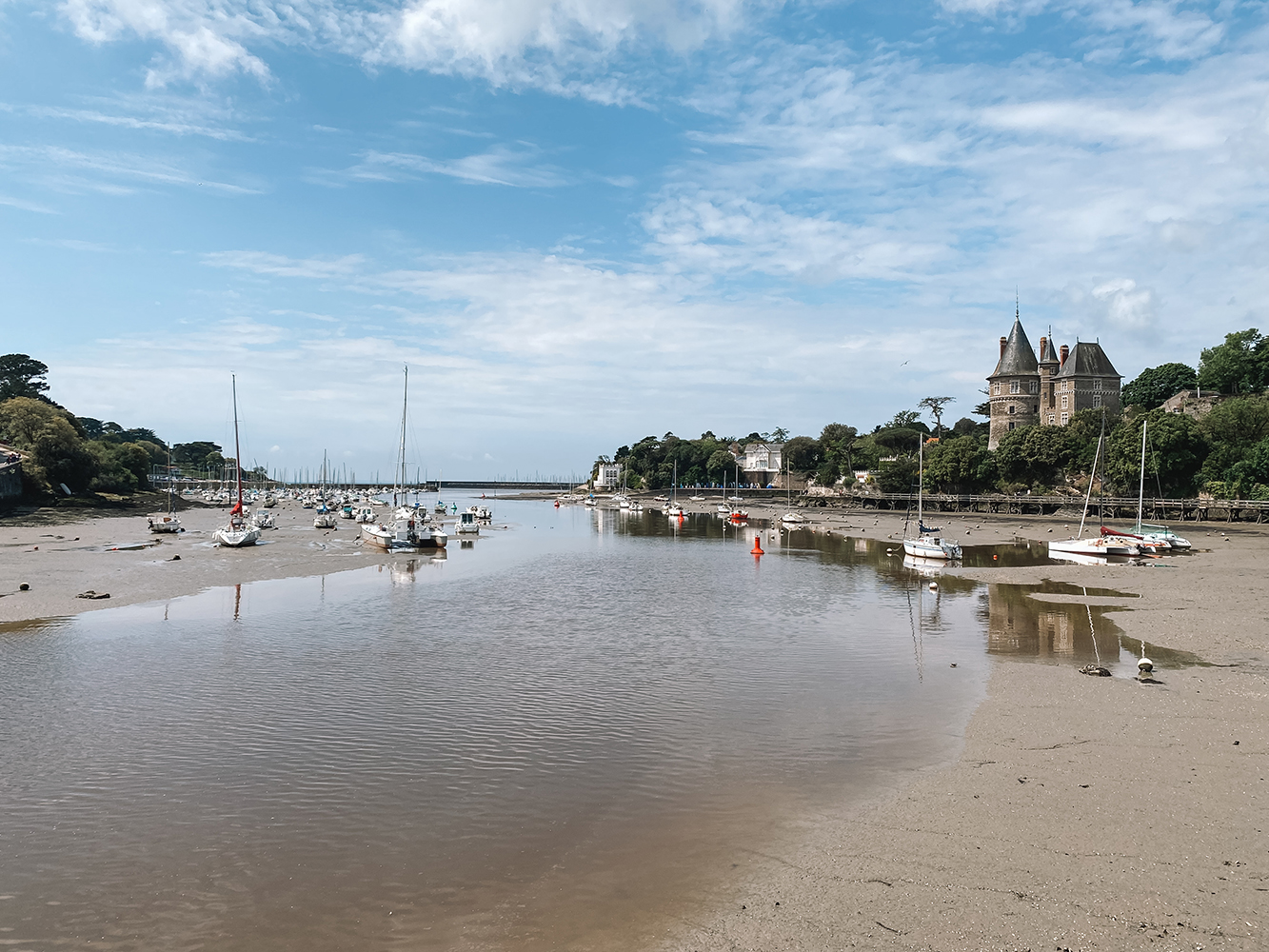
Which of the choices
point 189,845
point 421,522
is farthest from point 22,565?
point 189,845

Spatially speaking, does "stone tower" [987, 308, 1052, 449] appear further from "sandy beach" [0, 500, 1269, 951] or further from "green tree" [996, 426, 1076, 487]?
"sandy beach" [0, 500, 1269, 951]

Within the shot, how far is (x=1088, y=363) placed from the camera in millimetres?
109062

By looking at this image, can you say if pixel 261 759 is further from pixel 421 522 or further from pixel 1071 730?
pixel 421 522

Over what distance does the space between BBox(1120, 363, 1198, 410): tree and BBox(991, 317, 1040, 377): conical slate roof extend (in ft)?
42.1

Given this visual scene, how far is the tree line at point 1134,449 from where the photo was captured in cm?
7794

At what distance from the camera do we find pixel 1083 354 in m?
109

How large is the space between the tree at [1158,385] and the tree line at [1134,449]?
0.44 feet

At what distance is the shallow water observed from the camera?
8852mm

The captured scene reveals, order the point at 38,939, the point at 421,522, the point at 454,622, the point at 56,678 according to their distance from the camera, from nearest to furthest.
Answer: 1. the point at 38,939
2. the point at 56,678
3. the point at 454,622
4. the point at 421,522

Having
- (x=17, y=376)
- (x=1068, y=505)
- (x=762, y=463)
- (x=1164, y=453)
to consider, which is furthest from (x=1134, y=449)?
(x=17, y=376)

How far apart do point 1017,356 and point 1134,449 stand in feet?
124

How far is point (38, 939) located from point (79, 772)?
547 cm

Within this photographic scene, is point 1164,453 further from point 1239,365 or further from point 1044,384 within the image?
point 1044,384

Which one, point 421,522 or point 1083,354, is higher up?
point 1083,354
